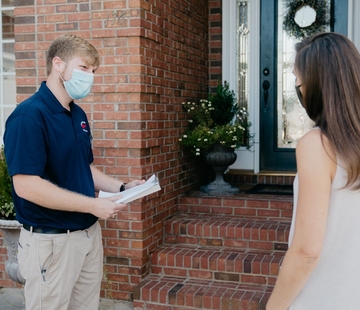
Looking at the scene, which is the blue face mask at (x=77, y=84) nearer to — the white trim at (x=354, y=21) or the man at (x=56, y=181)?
the man at (x=56, y=181)

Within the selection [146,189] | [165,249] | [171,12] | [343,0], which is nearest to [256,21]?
[343,0]

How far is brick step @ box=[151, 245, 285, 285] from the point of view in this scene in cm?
429

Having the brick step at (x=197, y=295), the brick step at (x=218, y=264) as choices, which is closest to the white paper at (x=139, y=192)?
the brick step at (x=197, y=295)

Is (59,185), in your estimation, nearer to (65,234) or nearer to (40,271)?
(65,234)

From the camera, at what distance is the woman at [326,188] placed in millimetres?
1671

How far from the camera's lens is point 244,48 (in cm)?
602

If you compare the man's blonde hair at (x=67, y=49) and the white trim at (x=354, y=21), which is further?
the white trim at (x=354, y=21)

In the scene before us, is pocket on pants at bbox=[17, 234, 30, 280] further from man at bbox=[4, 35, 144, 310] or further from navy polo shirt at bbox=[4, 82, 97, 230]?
navy polo shirt at bbox=[4, 82, 97, 230]

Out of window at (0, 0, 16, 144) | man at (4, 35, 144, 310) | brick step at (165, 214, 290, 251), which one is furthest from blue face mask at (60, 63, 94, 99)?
window at (0, 0, 16, 144)

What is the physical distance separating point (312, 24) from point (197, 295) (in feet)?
11.1

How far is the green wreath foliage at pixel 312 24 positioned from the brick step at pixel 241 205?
194 cm

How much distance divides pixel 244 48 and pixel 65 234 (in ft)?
12.8

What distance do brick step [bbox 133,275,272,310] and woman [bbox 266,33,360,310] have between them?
2265 millimetres

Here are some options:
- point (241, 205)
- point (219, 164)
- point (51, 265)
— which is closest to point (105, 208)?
point (51, 265)
